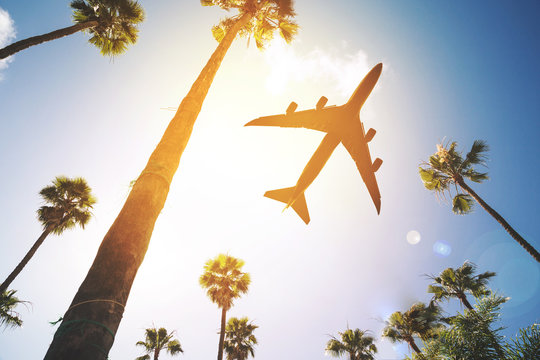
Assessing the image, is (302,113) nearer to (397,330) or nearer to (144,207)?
(144,207)

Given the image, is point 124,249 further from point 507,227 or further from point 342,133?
point 507,227

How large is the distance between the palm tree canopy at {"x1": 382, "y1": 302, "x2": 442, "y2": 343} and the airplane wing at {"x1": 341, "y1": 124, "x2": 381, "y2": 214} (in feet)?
33.2

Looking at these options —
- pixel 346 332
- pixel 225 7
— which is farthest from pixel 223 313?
pixel 225 7

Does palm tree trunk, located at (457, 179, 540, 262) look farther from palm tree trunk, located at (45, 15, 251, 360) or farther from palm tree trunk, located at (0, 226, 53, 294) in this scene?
palm tree trunk, located at (0, 226, 53, 294)

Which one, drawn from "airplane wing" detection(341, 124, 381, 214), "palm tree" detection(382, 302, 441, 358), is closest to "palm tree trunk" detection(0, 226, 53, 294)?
"airplane wing" detection(341, 124, 381, 214)

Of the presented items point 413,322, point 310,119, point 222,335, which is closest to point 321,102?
point 310,119

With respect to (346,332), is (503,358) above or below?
below

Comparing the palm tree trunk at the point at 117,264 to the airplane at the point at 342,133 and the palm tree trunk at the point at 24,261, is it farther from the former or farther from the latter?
the palm tree trunk at the point at 24,261

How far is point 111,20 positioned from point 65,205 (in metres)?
10.6

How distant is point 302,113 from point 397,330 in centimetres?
1599

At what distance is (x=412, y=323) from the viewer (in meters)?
15.2

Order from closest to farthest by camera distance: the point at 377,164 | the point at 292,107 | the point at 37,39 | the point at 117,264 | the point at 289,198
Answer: the point at 117,264, the point at 37,39, the point at 292,107, the point at 377,164, the point at 289,198

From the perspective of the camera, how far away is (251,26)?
11.0m

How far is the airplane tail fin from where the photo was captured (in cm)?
1346
